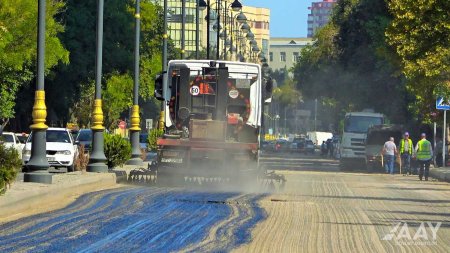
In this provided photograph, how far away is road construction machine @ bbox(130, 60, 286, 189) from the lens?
2966 centimetres

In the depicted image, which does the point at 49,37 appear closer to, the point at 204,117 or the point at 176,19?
the point at 204,117

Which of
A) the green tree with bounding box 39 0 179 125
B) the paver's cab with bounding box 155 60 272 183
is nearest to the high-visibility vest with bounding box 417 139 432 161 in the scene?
the paver's cab with bounding box 155 60 272 183

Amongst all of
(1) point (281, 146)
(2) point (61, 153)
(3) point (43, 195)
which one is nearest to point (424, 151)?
(2) point (61, 153)

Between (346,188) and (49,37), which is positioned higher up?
(49,37)

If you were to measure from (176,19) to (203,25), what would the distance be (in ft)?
25.1

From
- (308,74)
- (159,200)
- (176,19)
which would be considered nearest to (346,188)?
(159,200)

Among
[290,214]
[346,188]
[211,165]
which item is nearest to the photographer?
[290,214]

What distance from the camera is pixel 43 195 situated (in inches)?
845

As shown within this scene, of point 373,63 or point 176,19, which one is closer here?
point 373,63

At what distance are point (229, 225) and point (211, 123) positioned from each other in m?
12.3

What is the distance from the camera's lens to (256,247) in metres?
14.4

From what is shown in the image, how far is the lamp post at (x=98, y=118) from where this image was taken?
31.7m

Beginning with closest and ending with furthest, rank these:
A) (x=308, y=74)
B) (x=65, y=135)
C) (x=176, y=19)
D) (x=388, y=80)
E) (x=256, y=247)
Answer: (x=256, y=247)
(x=65, y=135)
(x=388, y=80)
(x=308, y=74)
(x=176, y=19)

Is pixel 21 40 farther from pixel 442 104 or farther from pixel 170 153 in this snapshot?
pixel 170 153
